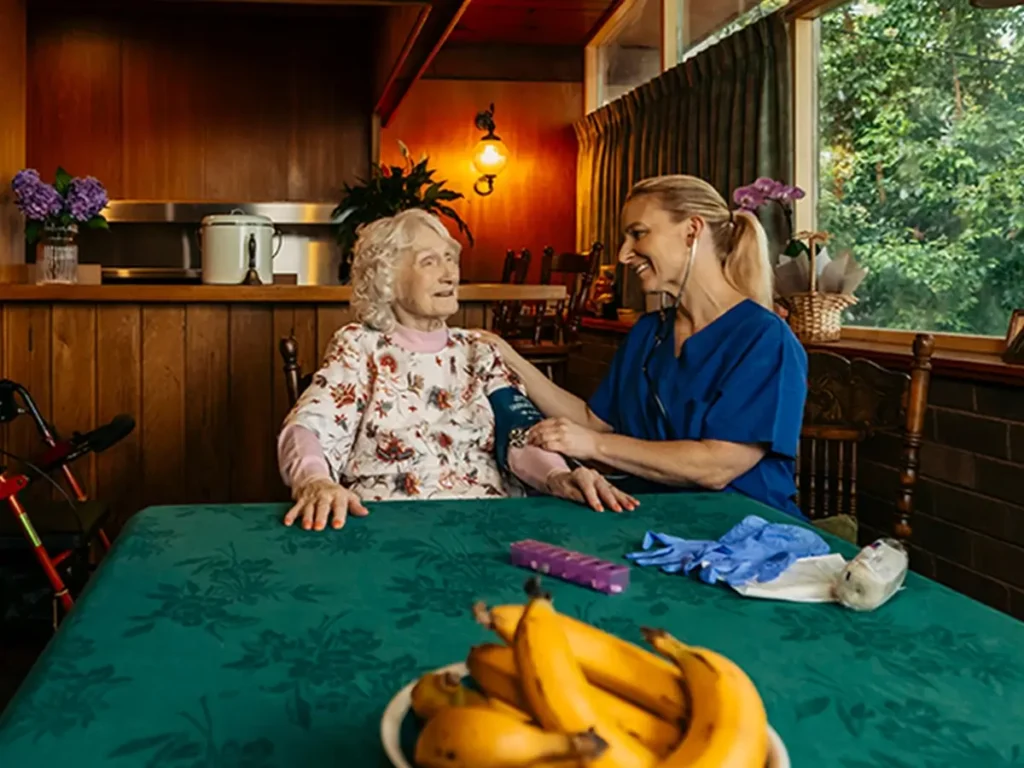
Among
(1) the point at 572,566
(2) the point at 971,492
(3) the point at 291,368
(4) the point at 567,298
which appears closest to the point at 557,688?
(1) the point at 572,566

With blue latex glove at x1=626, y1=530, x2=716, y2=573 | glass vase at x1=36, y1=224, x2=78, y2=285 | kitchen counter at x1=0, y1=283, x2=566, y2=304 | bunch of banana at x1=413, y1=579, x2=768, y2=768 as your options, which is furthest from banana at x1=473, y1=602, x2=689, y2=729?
glass vase at x1=36, y1=224, x2=78, y2=285

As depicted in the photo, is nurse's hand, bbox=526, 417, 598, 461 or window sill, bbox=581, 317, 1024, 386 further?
window sill, bbox=581, 317, 1024, 386

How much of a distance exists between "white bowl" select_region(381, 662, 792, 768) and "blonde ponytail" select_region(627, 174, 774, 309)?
1601 mm

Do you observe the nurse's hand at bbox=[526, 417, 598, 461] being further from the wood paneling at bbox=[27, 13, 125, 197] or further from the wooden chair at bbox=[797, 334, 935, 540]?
the wood paneling at bbox=[27, 13, 125, 197]

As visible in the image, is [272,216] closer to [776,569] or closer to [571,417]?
[571,417]

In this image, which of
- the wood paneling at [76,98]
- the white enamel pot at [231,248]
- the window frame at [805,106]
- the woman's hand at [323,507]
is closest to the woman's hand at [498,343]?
the woman's hand at [323,507]

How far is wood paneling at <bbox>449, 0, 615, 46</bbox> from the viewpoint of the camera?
22.4 ft

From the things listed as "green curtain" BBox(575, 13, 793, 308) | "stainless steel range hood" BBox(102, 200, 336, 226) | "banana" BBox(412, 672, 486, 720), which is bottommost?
"banana" BBox(412, 672, 486, 720)

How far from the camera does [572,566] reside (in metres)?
1.17

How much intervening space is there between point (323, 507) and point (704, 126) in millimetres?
4123

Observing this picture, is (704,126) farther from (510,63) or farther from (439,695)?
(439,695)

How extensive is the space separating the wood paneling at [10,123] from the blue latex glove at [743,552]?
3164mm

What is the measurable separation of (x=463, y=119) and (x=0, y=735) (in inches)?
289

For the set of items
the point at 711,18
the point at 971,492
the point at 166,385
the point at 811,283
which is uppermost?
the point at 711,18
